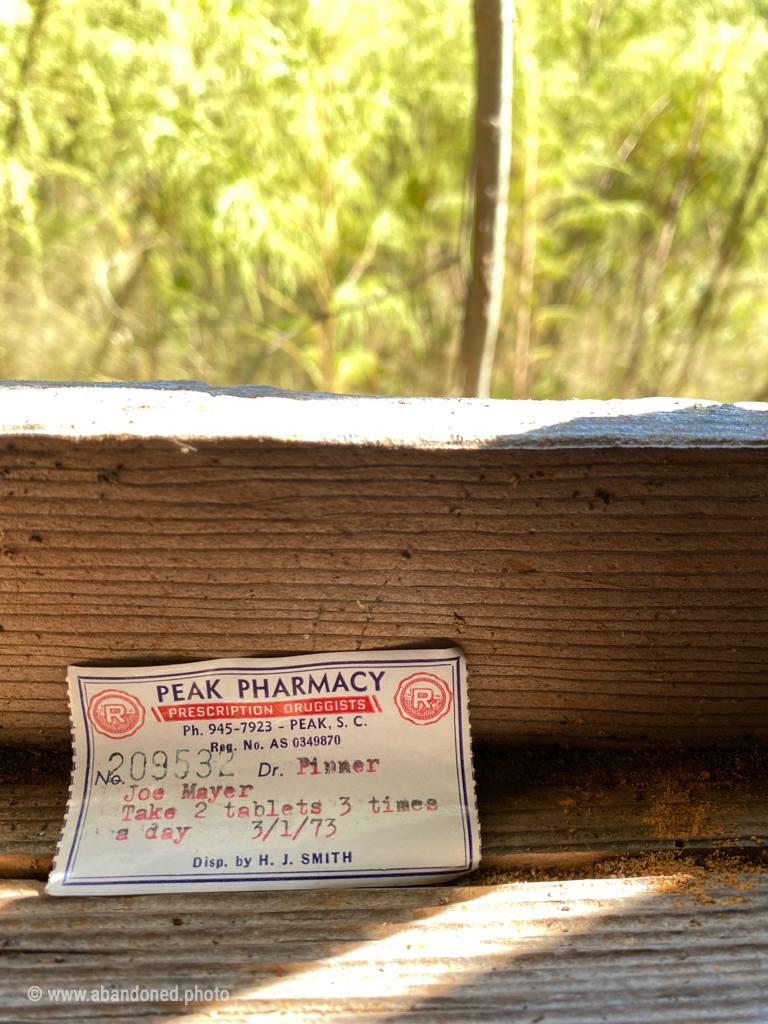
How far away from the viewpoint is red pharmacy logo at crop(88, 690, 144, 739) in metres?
0.51

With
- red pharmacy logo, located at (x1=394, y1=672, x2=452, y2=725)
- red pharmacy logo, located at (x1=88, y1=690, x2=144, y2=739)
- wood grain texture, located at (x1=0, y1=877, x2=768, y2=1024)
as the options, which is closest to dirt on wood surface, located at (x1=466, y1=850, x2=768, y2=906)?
wood grain texture, located at (x1=0, y1=877, x2=768, y2=1024)

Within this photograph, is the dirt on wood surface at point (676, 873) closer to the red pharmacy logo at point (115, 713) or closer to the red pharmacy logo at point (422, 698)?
the red pharmacy logo at point (422, 698)

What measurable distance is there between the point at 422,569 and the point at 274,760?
175 millimetres

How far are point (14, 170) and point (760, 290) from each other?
2.67m

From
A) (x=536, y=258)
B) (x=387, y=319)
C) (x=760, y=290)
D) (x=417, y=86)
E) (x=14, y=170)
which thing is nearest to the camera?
(x=14, y=170)

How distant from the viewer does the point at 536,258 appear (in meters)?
2.22

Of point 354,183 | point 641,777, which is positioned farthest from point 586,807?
point 354,183

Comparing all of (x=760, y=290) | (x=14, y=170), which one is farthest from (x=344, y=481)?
(x=760, y=290)

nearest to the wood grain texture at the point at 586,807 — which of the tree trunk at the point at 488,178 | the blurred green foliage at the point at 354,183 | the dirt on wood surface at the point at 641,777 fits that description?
the dirt on wood surface at the point at 641,777

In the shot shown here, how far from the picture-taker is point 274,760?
0.51 meters

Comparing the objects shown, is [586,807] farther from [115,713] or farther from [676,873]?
[115,713]

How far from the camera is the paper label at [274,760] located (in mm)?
487

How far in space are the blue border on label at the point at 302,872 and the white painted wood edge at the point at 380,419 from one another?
163mm

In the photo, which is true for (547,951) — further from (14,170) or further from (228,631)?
(14,170)
